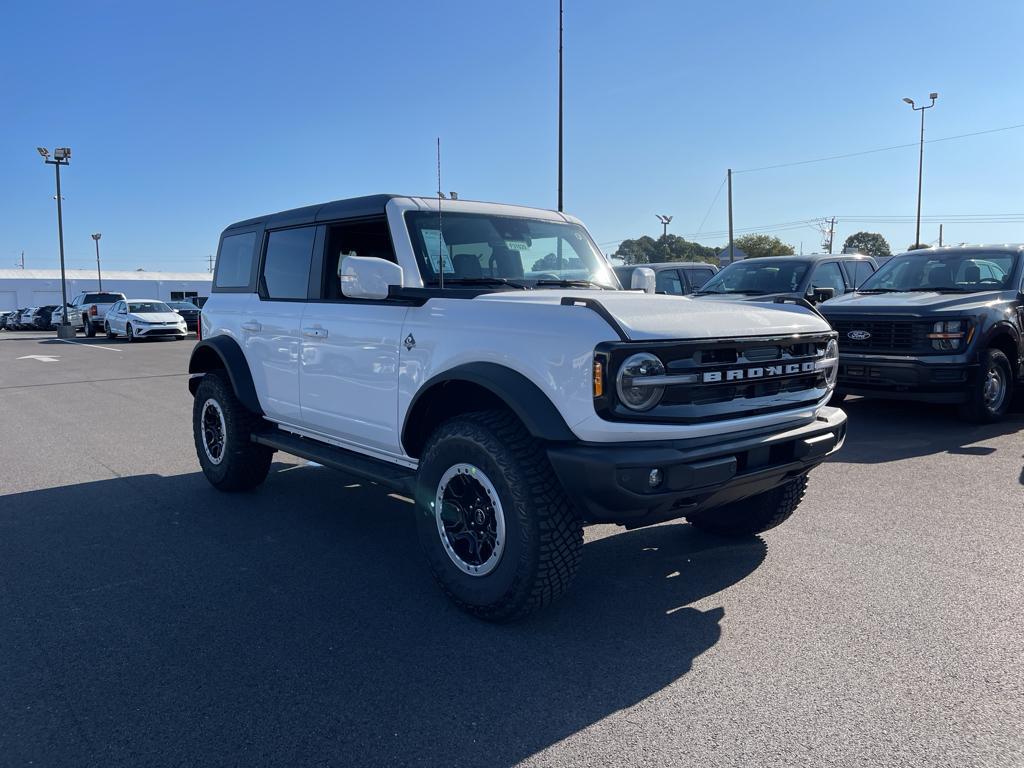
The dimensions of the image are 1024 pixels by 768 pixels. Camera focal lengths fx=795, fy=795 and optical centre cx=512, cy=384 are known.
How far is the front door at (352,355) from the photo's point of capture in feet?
14.2

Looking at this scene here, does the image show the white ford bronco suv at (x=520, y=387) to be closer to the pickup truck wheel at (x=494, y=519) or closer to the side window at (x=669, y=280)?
the pickup truck wheel at (x=494, y=519)

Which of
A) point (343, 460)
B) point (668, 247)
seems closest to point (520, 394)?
point (343, 460)

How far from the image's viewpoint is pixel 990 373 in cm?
845

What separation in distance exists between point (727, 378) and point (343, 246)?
2.73m

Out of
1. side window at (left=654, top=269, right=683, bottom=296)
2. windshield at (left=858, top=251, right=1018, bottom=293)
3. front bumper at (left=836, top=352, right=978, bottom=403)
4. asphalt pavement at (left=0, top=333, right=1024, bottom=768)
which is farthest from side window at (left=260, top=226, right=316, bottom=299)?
side window at (left=654, top=269, right=683, bottom=296)

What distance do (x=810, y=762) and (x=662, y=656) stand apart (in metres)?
0.84

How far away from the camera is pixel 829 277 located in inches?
460

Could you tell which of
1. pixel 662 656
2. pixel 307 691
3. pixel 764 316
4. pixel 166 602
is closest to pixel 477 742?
pixel 307 691

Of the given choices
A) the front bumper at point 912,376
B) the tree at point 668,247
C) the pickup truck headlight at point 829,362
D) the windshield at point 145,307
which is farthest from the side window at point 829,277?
the tree at point 668,247

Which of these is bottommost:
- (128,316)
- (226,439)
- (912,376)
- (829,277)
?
(226,439)

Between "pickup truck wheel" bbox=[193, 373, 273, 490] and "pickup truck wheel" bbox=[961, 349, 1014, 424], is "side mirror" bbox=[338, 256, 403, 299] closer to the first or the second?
"pickup truck wheel" bbox=[193, 373, 273, 490]

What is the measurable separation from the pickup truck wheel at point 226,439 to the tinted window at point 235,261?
75 centimetres

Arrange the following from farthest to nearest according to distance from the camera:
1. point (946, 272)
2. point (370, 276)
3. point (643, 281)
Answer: point (946, 272)
point (643, 281)
point (370, 276)

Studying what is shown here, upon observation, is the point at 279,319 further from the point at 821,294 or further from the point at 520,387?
the point at 821,294
